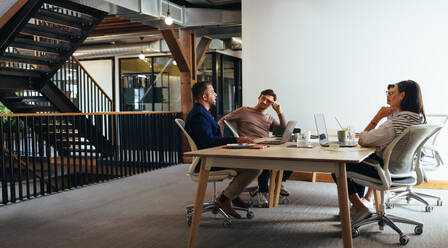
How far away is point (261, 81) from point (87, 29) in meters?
2.75

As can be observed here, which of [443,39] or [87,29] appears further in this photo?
[87,29]

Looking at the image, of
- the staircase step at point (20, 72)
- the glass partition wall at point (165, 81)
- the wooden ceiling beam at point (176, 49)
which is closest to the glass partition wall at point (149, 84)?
the glass partition wall at point (165, 81)

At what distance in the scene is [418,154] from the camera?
3496mm

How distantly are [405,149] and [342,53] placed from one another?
2.67m

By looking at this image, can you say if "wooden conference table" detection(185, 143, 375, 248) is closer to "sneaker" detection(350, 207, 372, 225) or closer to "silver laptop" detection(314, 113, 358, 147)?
"silver laptop" detection(314, 113, 358, 147)

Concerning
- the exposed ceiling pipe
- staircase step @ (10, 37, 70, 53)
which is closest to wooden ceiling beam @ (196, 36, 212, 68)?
the exposed ceiling pipe

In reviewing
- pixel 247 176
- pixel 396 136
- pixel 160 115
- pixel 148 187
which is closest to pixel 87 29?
pixel 160 115

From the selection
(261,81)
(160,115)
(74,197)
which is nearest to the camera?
(74,197)

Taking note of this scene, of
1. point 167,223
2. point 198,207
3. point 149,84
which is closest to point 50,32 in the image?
point 167,223

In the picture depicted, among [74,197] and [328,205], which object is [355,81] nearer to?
[328,205]

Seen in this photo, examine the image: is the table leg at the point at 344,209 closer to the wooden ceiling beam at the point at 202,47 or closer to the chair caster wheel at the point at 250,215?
the chair caster wheel at the point at 250,215

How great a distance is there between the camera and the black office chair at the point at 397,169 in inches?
121

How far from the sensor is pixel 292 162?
2621 millimetres

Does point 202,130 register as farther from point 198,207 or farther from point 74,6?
point 74,6
